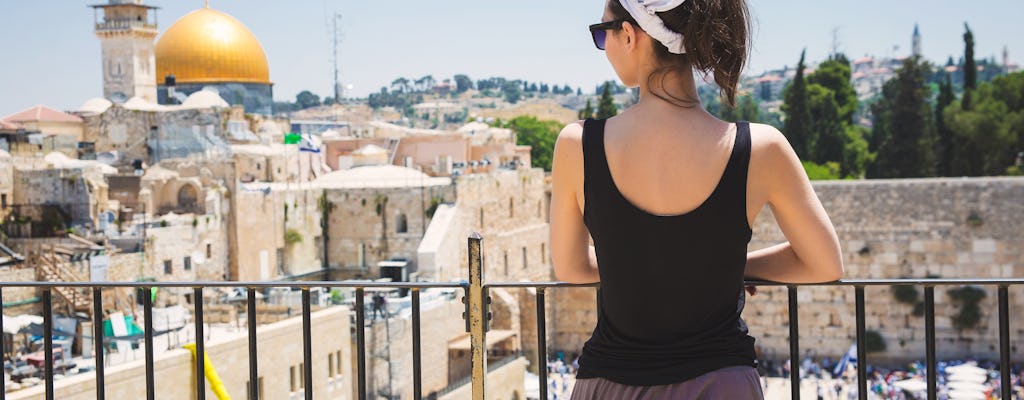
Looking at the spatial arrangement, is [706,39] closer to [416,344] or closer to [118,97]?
[416,344]

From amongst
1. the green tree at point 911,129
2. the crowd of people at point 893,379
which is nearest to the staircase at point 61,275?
the crowd of people at point 893,379

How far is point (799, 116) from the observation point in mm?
31609

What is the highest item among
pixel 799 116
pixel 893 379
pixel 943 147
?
pixel 799 116

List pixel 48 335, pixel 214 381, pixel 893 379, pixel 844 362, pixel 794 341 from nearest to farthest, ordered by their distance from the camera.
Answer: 1. pixel 794 341
2. pixel 48 335
3. pixel 214 381
4. pixel 893 379
5. pixel 844 362

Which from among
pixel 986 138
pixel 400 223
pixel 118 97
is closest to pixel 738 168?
pixel 400 223

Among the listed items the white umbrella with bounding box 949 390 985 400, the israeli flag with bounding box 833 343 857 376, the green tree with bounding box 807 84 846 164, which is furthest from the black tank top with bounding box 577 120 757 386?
the green tree with bounding box 807 84 846 164

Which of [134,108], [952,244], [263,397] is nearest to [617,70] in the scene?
[263,397]

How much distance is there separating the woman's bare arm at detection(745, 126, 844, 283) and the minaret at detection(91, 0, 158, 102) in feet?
123

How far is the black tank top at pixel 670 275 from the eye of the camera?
1.78 meters

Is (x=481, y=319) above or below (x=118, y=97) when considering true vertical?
below

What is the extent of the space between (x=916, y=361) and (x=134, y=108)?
20756mm

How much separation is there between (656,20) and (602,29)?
0.40 ft

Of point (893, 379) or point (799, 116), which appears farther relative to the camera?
point (799, 116)

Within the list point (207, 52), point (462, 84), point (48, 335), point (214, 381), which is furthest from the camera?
point (462, 84)
